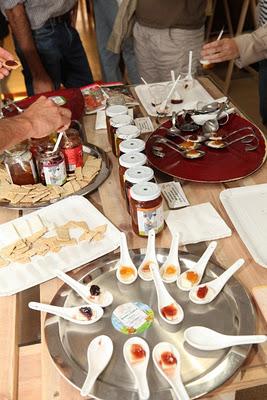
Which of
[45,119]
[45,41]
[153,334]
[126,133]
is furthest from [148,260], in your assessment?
[45,41]

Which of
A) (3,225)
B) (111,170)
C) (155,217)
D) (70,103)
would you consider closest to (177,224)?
(155,217)

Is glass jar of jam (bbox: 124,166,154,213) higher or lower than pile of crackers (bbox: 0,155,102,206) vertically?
higher

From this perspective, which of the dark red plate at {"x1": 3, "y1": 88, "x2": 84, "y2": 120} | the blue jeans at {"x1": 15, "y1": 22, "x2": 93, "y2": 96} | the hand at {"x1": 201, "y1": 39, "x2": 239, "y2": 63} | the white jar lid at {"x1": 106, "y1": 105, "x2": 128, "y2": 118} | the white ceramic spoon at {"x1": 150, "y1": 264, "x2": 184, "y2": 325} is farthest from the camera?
the blue jeans at {"x1": 15, "y1": 22, "x2": 93, "y2": 96}

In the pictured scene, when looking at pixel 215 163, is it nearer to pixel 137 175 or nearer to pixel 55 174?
pixel 137 175

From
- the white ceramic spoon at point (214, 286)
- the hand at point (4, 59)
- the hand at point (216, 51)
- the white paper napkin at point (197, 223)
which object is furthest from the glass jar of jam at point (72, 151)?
the hand at point (216, 51)

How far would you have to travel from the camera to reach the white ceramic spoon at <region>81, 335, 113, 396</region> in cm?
68

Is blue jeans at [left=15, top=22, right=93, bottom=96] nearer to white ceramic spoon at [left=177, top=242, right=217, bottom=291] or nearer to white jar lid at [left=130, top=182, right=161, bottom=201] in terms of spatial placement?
white jar lid at [left=130, top=182, right=161, bottom=201]

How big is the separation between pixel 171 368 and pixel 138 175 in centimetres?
42

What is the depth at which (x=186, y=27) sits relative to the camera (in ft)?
6.66

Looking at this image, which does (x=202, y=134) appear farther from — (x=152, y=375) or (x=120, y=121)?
(x=152, y=375)

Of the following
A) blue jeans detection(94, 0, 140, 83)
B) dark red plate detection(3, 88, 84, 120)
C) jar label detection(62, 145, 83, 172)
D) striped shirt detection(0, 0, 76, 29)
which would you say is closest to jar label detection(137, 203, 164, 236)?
jar label detection(62, 145, 83, 172)

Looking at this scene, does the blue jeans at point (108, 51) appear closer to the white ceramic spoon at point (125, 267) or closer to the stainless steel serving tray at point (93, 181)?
the stainless steel serving tray at point (93, 181)

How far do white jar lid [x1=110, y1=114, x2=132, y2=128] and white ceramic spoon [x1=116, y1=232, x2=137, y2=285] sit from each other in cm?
41

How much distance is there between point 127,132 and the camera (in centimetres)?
115
